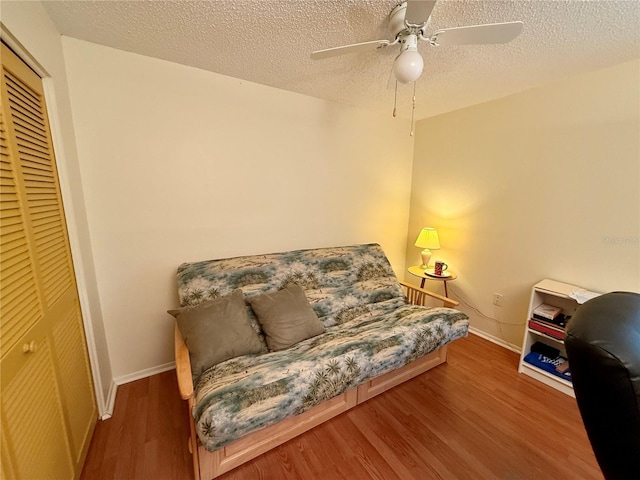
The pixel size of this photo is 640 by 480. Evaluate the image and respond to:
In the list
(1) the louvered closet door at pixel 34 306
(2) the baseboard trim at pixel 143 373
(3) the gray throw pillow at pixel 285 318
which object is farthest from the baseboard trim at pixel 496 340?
(1) the louvered closet door at pixel 34 306

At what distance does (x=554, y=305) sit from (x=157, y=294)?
3150mm

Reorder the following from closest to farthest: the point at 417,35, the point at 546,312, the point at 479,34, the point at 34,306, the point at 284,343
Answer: the point at 34,306, the point at 479,34, the point at 417,35, the point at 284,343, the point at 546,312

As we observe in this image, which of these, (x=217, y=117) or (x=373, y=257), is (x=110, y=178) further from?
(x=373, y=257)

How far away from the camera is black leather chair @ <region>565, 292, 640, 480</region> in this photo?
55 cm

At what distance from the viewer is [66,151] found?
1475 millimetres

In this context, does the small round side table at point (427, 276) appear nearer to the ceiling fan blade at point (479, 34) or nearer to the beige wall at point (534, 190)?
the beige wall at point (534, 190)

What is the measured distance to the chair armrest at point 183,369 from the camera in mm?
1175

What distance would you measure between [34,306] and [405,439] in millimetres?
1944

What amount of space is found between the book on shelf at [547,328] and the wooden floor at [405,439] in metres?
0.41

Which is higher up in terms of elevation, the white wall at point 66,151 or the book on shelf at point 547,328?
the white wall at point 66,151

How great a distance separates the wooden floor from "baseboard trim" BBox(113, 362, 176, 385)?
8 centimetres

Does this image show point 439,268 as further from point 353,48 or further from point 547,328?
point 353,48

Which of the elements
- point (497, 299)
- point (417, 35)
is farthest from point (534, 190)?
point (417, 35)

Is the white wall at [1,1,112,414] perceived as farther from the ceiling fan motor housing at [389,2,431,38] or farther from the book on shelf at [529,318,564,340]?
the book on shelf at [529,318,564,340]
